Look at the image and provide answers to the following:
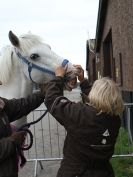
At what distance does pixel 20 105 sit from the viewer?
391cm

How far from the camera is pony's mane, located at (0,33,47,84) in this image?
4312 mm

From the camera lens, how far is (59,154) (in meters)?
9.22

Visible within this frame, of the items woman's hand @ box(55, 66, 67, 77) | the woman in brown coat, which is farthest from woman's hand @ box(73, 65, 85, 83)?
the woman in brown coat

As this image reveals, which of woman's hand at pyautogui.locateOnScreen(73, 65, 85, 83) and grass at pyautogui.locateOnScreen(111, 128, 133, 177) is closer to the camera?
woman's hand at pyautogui.locateOnScreen(73, 65, 85, 83)

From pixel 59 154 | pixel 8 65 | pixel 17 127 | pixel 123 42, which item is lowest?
pixel 59 154

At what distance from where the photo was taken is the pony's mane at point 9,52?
14.1 feet

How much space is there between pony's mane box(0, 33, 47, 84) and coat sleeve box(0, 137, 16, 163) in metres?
1.10

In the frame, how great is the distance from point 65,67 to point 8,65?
0.60 metres

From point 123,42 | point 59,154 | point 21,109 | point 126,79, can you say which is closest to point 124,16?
point 123,42

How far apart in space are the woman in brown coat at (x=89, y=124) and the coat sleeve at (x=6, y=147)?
16.1 inches

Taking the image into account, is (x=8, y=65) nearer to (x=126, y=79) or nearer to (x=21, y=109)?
(x=21, y=109)

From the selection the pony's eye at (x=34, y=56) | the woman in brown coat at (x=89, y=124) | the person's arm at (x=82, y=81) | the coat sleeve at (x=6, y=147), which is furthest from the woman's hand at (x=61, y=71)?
the coat sleeve at (x=6, y=147)

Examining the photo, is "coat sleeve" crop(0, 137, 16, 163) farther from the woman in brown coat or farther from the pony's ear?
the pony's ear

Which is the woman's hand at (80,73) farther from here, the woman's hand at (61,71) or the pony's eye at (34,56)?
the pony's eye at (34,56)
